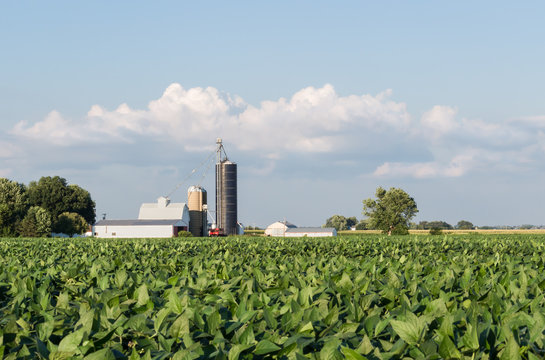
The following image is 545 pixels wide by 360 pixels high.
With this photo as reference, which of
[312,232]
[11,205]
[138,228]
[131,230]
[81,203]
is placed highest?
[81,203]

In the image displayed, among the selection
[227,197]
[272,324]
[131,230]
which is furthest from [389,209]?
[272,324]

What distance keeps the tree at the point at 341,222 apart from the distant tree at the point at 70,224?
110306mm

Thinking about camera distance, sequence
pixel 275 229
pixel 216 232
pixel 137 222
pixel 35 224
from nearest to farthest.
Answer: pixel 35 224 < pixel 216 232 < pixel 137 222 < pixel 275 229

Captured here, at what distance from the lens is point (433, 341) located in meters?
2.87

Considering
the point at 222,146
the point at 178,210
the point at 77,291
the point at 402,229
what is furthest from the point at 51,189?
the point at 77,291

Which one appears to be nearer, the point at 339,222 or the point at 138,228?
the point at 138,228

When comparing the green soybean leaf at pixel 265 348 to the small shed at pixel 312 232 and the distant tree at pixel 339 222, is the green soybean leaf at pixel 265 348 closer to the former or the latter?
the small shed at pixel 312 232

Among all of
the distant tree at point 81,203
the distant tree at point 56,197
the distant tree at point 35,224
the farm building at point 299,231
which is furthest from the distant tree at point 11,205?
the farm building at point 299,231

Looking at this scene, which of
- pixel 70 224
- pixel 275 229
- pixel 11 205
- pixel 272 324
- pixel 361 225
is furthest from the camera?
pixel 361 225

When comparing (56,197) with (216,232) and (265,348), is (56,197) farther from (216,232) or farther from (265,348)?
(265,348)

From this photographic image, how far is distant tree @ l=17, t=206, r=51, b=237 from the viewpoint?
76125 mm

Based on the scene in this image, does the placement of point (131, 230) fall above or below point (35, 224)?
below

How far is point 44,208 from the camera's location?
307ft

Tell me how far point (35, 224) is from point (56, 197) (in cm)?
1937
